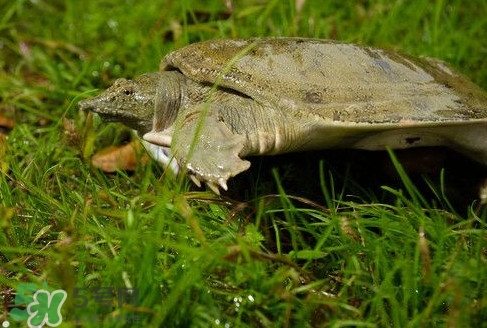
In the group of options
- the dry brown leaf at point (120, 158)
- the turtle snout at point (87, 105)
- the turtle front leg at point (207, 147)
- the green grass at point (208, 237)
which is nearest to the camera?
the green grass at point (208, 237)

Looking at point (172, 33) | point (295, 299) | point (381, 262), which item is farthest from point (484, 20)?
point (295, 299)

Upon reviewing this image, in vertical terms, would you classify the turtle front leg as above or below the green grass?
above

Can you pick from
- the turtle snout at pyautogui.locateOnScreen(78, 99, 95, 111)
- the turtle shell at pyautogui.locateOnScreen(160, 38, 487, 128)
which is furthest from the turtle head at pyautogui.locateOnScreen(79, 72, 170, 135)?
the turtle shell at pyautogui.locateOnScreen(160, 38, 487, 128)

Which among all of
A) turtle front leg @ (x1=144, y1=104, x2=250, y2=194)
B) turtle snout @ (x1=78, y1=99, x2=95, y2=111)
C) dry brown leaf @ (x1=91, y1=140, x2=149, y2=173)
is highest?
turtle snout @ (x1=78, y1=99, x2=95, y2=111)

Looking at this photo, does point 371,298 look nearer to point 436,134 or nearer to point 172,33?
point 436,134

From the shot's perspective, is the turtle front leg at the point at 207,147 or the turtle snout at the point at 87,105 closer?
the turtle front leg at the point at 207,147

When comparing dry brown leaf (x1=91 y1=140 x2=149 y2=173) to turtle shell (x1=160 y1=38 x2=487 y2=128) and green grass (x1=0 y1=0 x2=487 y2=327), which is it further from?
turtle shell (x1=160 y1=38 x2=487 y2=128)

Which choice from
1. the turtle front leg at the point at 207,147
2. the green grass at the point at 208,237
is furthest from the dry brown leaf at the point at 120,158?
the turtle front leg at the point at 207,147

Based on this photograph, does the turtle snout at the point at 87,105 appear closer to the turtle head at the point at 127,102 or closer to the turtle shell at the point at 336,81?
the turtle head at the point at 127,102
